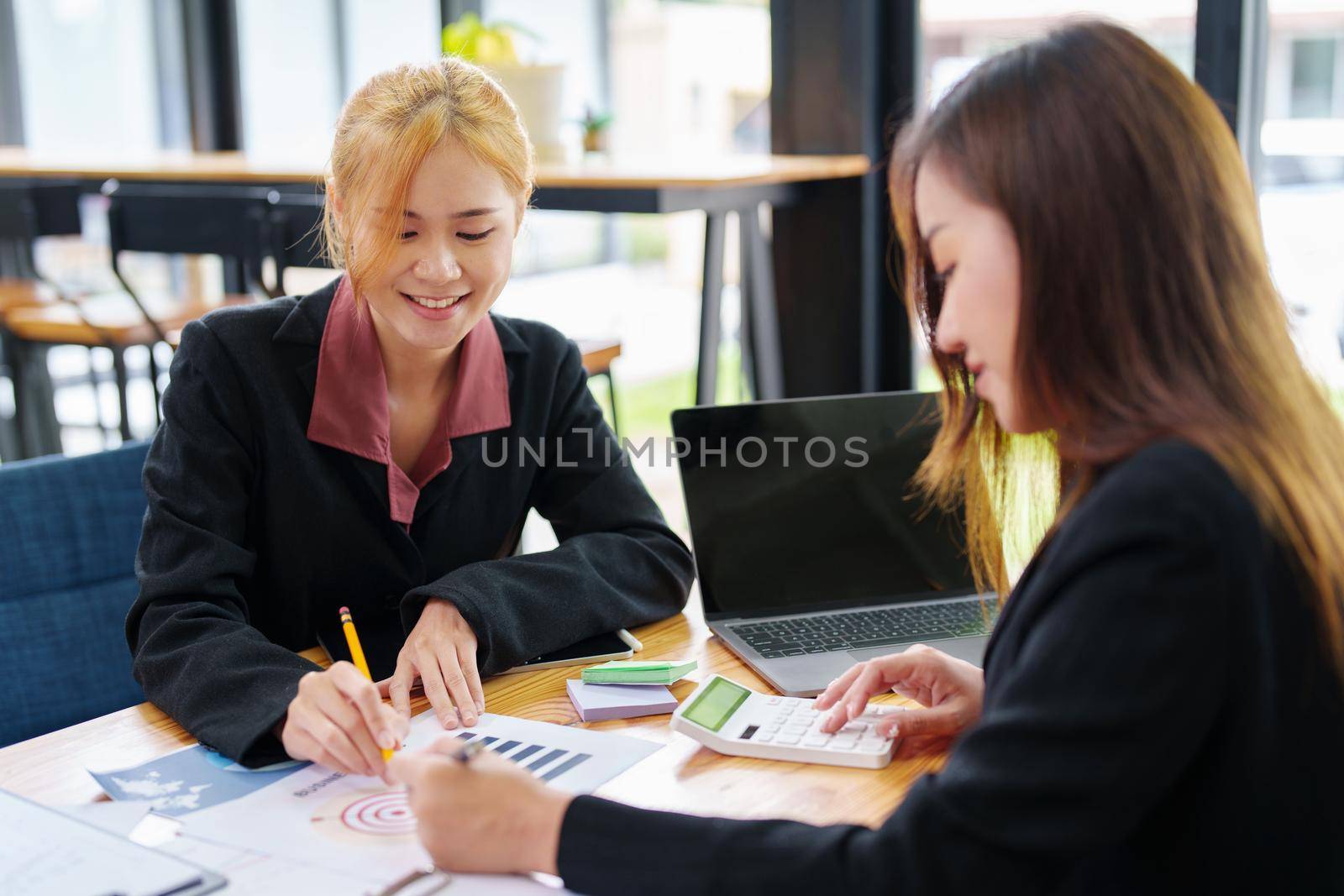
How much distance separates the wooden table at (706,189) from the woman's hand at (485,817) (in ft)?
5.26

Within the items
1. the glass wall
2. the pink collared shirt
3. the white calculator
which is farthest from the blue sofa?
the glass wall

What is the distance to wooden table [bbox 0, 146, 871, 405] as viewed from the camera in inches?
99.3

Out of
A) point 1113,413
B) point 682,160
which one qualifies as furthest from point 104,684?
point 682,160

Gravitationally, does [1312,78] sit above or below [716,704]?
above

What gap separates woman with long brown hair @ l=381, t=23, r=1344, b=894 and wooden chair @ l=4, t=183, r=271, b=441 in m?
2.25

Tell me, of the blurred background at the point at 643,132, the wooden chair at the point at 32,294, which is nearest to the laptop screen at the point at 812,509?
the blurred background at the point at 643,132

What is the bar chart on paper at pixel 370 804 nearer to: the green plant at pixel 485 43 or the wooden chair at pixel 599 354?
the wooden chair at pixel 599 354

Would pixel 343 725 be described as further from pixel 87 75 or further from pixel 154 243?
pixel 87 75

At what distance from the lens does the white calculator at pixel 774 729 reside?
3.16ft

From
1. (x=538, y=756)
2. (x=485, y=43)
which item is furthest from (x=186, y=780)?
(x=485, y=43)

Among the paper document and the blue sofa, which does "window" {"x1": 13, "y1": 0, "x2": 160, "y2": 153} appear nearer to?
the blue sofa

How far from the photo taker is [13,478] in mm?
1358

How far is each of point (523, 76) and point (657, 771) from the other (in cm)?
216

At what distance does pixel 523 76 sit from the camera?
2.82m
